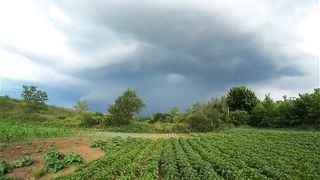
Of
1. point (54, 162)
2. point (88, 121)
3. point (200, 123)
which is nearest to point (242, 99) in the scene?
point (200, 123)

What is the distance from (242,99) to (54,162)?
5133 centimetres

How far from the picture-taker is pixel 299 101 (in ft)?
154

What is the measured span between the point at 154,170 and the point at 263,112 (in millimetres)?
40529

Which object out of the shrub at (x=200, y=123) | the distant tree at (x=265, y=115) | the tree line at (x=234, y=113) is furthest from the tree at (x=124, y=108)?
the distant tree at (x=265, y=115)

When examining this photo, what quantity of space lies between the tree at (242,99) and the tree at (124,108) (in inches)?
836

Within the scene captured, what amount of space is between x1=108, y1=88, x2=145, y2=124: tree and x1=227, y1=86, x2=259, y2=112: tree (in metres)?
21.2

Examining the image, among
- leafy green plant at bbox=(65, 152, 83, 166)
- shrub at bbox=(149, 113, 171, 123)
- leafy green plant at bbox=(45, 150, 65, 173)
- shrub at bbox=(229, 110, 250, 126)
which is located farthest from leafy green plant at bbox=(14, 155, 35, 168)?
shrub at bbox=(149, 113, 171, 123)

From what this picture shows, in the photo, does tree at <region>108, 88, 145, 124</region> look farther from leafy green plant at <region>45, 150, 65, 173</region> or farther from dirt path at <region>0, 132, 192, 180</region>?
leafy green plant at <region>45, 150, 65, 173</region>

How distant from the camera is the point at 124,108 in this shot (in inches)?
2057

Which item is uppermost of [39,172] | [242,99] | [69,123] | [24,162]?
[242,99]

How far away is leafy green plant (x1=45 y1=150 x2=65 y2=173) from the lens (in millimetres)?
18008

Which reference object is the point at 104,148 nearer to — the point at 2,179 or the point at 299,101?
the point at 2,179

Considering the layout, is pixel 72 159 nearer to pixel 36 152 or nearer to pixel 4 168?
pixel 4 168

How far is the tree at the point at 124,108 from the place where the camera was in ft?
171
